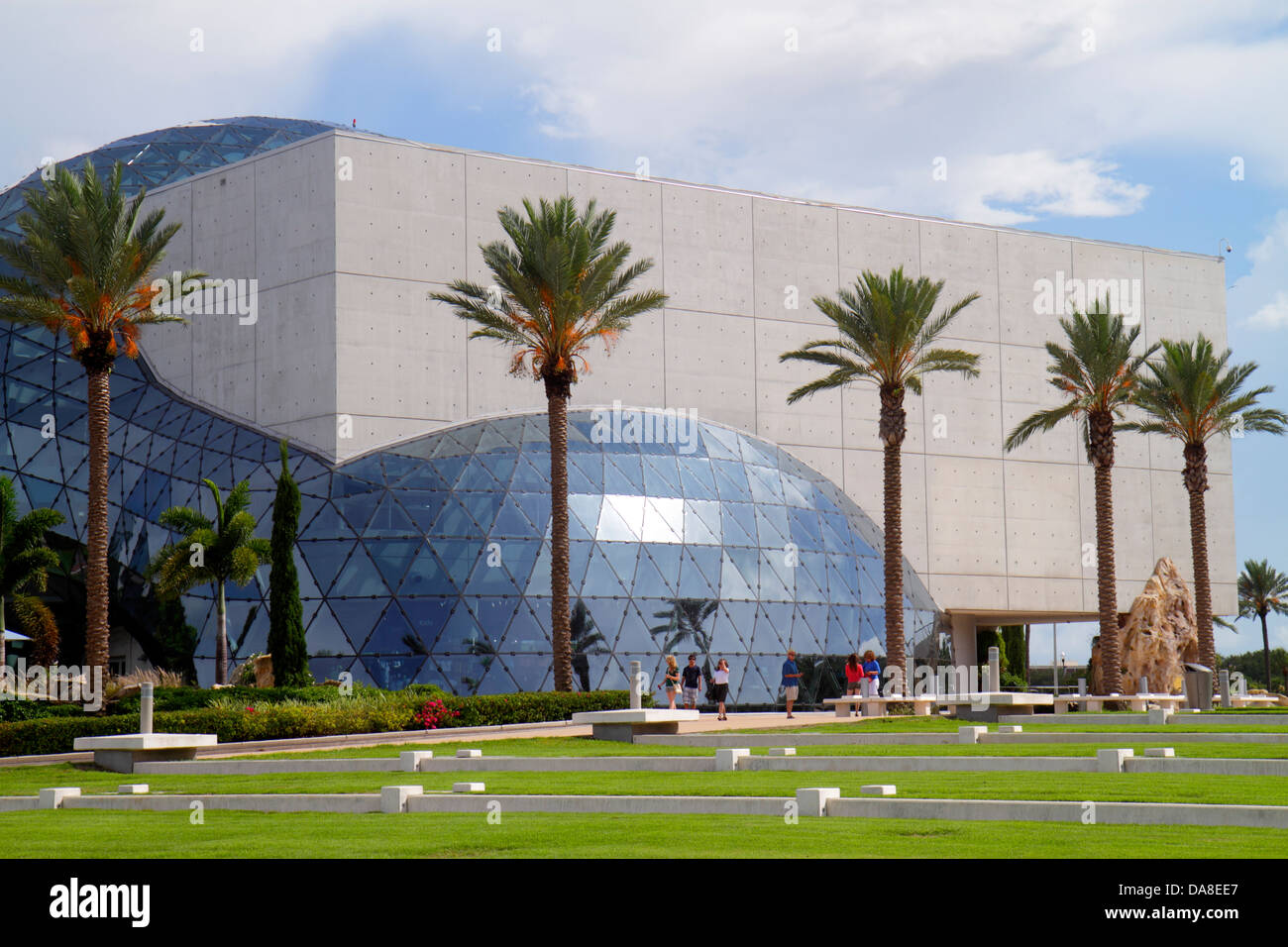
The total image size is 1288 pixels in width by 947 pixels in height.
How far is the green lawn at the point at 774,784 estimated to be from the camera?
1408cm

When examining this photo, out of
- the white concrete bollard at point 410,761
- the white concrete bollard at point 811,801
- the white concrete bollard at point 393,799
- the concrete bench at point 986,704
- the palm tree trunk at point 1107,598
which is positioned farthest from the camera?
the palm tree trunk at point 1107,598

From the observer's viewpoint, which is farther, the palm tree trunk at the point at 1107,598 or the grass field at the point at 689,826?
the palm tree trunk at the point at 1107,598

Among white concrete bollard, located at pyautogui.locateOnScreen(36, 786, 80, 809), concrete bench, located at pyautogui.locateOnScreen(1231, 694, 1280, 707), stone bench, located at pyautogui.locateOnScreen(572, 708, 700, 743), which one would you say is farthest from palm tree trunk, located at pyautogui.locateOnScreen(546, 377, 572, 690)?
concrete bench, located at pyautogui.locateOnScreen(1231, 694, 1280, 707)

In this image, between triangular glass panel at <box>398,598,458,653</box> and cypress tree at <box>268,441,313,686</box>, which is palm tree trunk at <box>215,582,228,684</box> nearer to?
cypress tree at <box>268,441,313,686</box>

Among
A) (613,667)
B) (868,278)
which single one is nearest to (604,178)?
(868,278)

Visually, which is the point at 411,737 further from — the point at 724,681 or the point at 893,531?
the point at 893,531

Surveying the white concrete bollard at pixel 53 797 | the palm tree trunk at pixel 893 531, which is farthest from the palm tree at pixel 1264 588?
the white concrete bollard at pixel 53 797

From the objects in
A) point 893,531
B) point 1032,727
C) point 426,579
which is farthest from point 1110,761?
point 426,579

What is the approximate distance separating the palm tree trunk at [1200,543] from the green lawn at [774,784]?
2685cm

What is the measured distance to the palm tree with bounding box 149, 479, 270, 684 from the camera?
1326 inches

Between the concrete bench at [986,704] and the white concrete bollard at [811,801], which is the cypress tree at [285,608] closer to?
the concrete bench at [986,704]

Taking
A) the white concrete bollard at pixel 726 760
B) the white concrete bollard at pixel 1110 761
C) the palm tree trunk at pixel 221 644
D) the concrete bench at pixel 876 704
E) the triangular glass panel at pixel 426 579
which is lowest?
the concrete bench at pixel 876 704

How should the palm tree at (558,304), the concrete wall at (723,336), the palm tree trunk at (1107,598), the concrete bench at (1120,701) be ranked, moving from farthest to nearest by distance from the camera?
the concrete wall at (723,336) → the palm tree trunk at (1107,598) → the concrete bench at (1120,701) → the palm tree at (558,304)

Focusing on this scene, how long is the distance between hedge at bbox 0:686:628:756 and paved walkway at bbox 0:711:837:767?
0.36m
